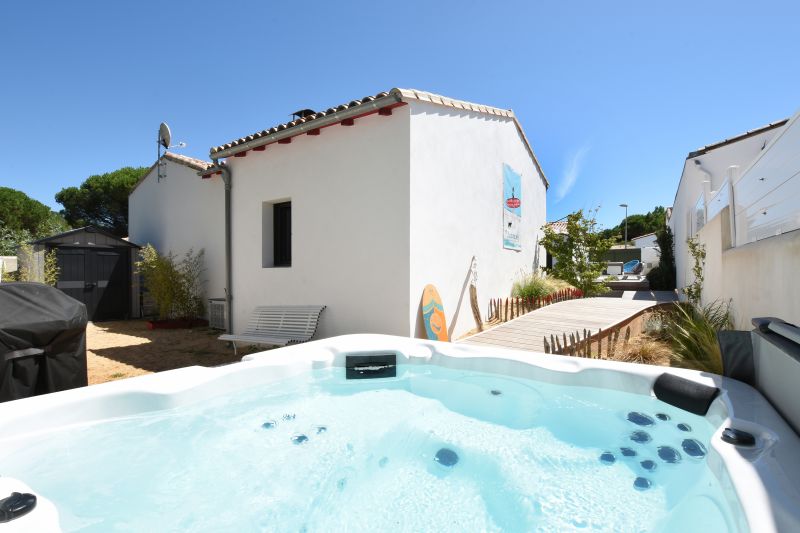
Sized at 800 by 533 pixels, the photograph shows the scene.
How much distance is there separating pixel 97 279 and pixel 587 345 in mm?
13694

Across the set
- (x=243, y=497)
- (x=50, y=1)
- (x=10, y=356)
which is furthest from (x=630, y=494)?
(x=50, y=1)

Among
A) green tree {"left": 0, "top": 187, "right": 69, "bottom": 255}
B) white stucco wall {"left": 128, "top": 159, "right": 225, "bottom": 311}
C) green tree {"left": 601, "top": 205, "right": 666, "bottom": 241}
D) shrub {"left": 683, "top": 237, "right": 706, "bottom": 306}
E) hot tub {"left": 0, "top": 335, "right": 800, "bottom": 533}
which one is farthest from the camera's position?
green tree {"left": 601, "top": 205, "right": 666, "bottom": 241}

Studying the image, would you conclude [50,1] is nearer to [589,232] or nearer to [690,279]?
[589,232]

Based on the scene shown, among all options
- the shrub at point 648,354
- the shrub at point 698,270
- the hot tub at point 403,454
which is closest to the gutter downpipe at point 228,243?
the hot tub at point 403,454

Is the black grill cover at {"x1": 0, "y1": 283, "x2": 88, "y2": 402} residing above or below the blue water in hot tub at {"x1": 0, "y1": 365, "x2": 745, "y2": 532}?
above

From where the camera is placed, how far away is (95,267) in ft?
37.4

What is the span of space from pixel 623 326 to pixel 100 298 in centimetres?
1440

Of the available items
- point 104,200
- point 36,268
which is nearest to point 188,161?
point 36,268

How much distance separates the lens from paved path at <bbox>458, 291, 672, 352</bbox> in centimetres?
638

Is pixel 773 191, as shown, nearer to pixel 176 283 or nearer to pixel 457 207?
pixel 457 207

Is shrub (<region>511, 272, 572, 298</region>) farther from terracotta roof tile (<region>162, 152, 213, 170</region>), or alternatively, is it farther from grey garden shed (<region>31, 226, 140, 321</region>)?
grey garden shed (<region>31, 226, 140, 321</region>)

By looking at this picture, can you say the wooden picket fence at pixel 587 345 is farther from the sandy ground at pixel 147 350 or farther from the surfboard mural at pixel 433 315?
the sandy ground at pixel 147 350

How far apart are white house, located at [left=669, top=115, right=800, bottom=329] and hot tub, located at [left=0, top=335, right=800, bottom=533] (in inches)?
44.5

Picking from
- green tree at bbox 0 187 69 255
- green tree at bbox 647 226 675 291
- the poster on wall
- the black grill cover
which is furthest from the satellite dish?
green tree at bbox 647 226 675 291
